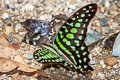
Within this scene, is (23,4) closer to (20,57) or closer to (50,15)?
(50,15)

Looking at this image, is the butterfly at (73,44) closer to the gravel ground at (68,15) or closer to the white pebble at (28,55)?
the gravel ground at (68,15)

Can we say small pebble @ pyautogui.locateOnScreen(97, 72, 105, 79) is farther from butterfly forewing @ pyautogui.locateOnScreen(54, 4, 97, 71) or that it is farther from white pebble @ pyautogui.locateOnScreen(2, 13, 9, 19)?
white pebble @ pyautogui.locateOnScreen(2, 13, 9, 19)

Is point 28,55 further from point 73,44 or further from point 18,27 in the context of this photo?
point 73,44

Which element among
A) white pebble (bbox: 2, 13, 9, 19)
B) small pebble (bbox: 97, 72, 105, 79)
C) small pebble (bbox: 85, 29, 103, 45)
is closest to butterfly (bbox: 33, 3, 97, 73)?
small pebble (bbox: 97, 72, 105, 79)

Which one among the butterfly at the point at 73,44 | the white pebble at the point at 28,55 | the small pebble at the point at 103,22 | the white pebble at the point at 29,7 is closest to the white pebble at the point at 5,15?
the white pebble at the point at 29,7

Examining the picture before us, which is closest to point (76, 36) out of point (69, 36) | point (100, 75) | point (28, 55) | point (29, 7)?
point (69, 36)
